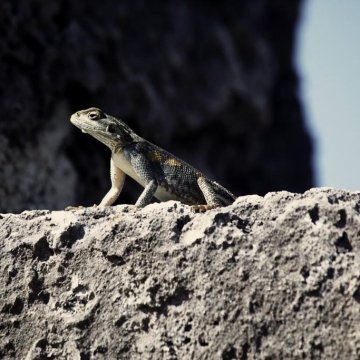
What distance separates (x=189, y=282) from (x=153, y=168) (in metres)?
1.60

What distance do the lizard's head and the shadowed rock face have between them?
215cm

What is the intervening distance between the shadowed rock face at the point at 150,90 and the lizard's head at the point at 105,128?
7.05 ft

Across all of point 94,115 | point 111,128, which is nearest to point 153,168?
point 111,128

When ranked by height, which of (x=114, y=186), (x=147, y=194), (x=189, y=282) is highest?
(x=114, y=186)

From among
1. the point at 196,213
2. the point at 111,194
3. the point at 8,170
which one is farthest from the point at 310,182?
the point at 196,213

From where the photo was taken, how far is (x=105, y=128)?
4.81 m

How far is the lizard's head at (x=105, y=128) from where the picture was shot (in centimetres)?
479

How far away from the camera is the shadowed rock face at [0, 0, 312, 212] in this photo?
7184 mm

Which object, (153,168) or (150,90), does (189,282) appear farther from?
(150,90)

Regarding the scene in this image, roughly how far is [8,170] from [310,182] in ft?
25.3

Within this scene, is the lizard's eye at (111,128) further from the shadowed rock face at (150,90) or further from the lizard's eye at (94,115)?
the shadowed rock face at (150,90)

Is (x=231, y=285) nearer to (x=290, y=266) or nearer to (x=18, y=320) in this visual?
(x=290, y=266)

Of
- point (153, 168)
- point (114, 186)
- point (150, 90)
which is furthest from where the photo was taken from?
point (150, 90)

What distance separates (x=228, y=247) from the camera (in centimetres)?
318
